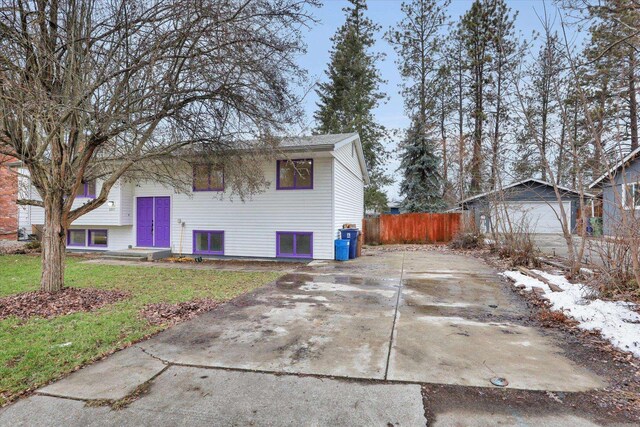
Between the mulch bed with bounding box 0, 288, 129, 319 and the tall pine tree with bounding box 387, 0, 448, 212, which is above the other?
the tall pine tree with bounding box 387, 0, 448, 212

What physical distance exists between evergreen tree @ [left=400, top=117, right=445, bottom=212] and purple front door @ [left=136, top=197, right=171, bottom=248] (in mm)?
13856

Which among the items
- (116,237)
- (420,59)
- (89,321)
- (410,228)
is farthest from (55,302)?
(420,59)

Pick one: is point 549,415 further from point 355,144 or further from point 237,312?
point 355,144

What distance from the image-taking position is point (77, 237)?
46.8ft

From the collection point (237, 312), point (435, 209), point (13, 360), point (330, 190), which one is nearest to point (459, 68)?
point (435, 209)

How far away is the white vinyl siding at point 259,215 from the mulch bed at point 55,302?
18.1ft

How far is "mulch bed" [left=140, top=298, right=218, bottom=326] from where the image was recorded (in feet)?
16.5

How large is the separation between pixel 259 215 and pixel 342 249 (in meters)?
3.10

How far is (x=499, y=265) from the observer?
402 inches

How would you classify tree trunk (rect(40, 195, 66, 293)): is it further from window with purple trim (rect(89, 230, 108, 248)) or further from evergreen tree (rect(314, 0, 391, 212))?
evergreen tree (rect(314, 0, 391, 212))

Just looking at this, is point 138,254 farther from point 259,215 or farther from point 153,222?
point 259,215

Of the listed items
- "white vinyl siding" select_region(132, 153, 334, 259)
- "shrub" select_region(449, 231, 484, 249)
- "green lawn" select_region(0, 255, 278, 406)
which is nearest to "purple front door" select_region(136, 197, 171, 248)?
"white vinyl siding" select_region(132, 153, 334, 259)

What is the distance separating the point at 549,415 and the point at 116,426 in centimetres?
315

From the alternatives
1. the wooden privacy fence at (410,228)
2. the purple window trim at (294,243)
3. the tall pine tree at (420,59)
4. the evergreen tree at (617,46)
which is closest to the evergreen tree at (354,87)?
the tall pine tree at (420,59)
